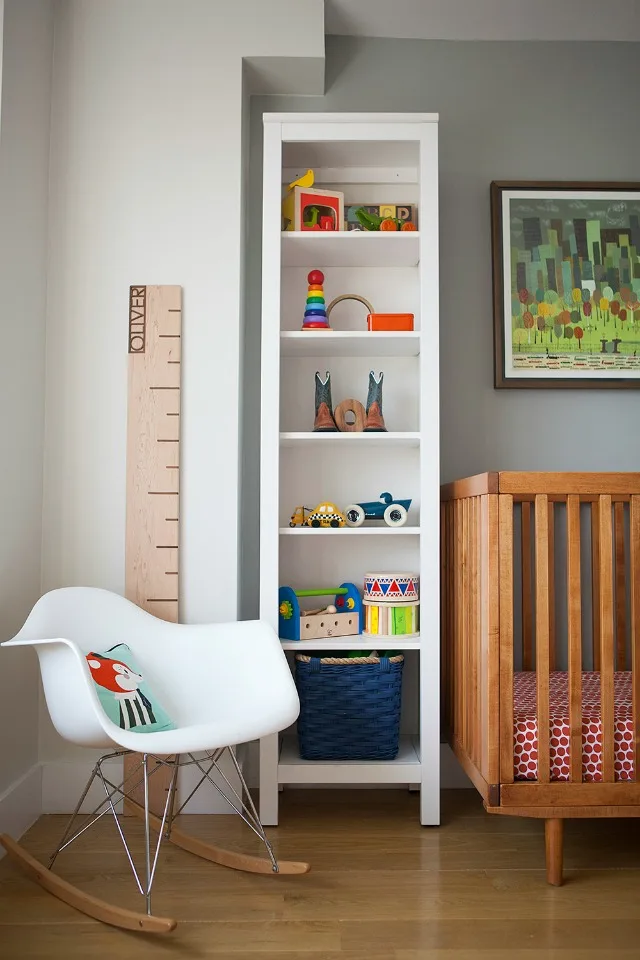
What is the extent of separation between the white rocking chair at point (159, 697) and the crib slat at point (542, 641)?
567 mm

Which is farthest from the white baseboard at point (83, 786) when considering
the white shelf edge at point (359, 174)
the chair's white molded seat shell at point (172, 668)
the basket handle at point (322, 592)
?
the white shelf edge at point (359, 174)

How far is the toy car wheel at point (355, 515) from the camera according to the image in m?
2.33

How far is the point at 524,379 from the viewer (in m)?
2.56

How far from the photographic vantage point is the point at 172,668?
2.05 metres

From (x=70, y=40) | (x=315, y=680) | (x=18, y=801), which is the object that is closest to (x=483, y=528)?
(x=315, y=680)

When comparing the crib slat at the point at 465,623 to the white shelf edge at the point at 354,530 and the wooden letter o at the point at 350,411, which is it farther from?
the wooden letter o at the point at 350,411

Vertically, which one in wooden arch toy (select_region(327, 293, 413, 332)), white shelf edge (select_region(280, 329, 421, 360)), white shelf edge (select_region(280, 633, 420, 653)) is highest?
wooden arch toy (select_region(327, 293, 413, 332))

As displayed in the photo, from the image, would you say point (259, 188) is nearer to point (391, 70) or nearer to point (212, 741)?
point (391, 70)

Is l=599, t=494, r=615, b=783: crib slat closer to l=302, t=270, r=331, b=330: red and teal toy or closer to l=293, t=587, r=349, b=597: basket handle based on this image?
l=293, t=587, r=349, b=597: basket handle

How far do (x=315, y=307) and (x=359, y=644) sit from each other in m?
1.03

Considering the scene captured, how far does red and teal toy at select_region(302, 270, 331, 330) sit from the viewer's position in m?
2.35

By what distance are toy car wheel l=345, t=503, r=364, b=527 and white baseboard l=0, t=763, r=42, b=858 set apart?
3.89 feet

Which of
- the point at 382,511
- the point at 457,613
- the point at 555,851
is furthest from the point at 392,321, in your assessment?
the point at 555,851

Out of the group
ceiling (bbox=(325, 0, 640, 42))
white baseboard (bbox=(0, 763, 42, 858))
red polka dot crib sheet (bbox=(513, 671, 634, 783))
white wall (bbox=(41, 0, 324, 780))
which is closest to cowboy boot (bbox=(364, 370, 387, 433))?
white wall (bbox=(41, 0, 324, 780))
